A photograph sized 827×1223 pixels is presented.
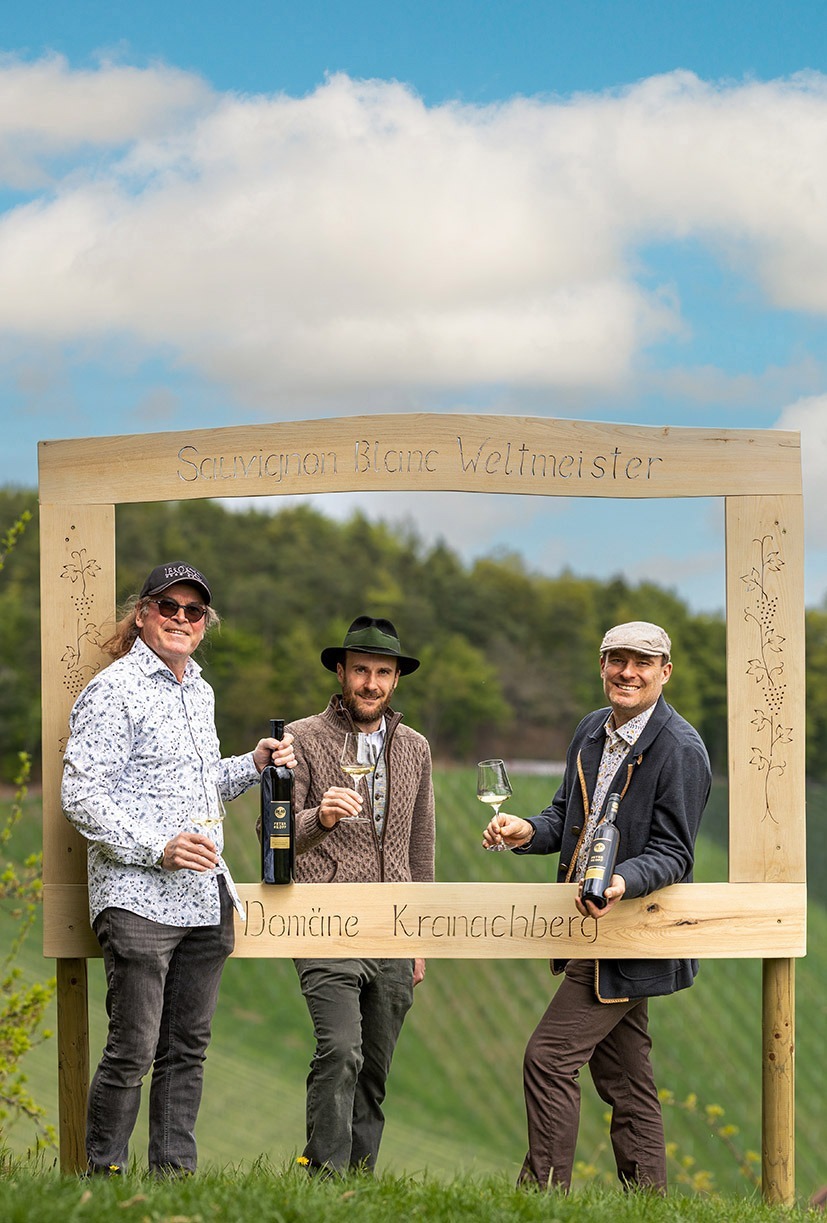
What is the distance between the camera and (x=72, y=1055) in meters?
5.04

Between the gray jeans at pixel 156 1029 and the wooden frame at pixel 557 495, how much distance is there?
0.70m

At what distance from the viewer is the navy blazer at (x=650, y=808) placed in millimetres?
4488

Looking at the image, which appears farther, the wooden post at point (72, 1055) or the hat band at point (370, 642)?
the wooden post at point (72, 1055)

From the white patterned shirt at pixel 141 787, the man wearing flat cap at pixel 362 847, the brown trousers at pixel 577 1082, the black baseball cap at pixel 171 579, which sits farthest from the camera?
the man wearing flat cap at pixel 362 847

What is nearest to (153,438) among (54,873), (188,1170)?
(54,873)

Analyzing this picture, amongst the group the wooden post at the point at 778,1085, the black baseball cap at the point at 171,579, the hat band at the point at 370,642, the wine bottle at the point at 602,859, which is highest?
the black baseball cap at the point at 171,579

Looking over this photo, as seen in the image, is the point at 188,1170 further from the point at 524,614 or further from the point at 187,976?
the point at 524,614

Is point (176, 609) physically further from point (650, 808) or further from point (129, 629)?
point (650, 808)

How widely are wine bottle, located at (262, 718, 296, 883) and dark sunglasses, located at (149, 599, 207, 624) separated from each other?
1.44 feet

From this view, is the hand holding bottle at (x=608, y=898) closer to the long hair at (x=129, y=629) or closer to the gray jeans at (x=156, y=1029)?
the gray jeans at (x=156, y=1029)

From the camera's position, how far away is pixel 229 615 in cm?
3059

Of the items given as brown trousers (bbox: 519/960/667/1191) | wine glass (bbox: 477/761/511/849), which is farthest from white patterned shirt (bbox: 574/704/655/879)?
brown trousers (bbox: 519/960/667/1191)

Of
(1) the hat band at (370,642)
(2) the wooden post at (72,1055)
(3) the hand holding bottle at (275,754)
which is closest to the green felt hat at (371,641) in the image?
(1) the hat band at (370,642)

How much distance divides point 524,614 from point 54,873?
93.9ft
